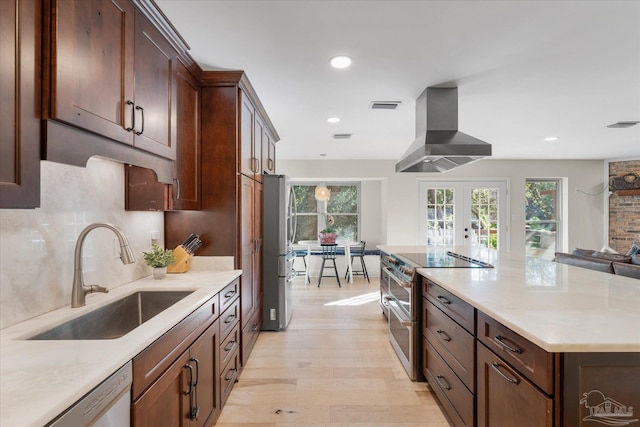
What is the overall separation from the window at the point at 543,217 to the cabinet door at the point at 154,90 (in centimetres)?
689

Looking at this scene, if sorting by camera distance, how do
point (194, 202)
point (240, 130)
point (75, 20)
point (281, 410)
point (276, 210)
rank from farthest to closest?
point (276, 210) → point (240, 130) → point (194, 202) → point (281, 410) → point (75, 20)

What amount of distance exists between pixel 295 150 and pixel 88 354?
4.59 metres

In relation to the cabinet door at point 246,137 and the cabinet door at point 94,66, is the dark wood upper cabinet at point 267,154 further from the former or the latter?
the cabinet door at point 94,66

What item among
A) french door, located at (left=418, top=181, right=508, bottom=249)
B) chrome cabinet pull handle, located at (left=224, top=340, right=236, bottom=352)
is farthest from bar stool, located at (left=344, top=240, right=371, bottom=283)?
chrome cabinet pull handle, located at (left=224, top=340, right=236, bottom=352)

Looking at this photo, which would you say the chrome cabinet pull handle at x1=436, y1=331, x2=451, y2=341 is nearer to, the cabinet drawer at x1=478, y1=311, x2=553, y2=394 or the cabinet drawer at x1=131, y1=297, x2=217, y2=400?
the cabinet drawer at x1=478, y1=311, x2=553, y2=394

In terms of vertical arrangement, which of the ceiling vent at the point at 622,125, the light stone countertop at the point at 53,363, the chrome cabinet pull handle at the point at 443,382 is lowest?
the chrome cabinet pull handle at the point at 443,382

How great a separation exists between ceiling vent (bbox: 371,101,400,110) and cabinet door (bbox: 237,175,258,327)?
1.37 meters

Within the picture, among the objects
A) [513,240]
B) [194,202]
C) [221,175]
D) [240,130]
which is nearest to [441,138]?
[240,130]

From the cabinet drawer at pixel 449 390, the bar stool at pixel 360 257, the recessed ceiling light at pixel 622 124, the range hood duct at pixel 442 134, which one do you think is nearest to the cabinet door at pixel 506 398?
the cabinet drawer at pixel 449 390

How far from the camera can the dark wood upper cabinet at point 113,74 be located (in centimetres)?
105

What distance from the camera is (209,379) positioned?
1.77m

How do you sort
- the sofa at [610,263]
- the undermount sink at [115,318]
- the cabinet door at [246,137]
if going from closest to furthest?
the undermount sink at [115,318] → the cabinet door at [246,137] → the sofa at [610,263]

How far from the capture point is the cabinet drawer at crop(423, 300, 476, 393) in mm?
1595

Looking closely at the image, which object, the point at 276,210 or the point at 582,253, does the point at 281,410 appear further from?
the point at 582,253
